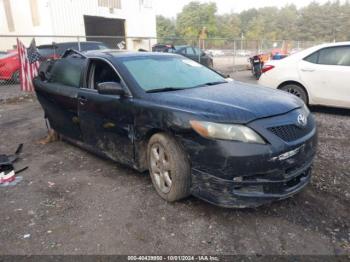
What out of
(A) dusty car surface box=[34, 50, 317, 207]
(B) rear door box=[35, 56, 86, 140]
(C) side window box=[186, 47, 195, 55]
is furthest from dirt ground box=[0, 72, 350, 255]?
(C) side window box=[186, 47, 195, 55]

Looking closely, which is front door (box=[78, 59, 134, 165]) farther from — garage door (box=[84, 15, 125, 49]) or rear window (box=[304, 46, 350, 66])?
garage door (box=[84, 15, 125, 49])

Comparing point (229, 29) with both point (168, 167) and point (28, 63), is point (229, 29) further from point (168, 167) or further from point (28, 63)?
point (168, 167)

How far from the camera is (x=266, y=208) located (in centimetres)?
329

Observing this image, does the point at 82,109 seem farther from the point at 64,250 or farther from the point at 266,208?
the point at 266,208

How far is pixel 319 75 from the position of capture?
264 inches

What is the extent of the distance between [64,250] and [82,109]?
2.14 m

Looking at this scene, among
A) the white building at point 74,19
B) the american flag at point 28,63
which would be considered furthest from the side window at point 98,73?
the white building at point 74,19

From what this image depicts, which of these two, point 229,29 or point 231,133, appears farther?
point 229,29

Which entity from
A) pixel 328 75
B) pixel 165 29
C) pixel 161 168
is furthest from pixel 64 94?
pixel 165 29

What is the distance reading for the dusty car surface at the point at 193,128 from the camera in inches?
112

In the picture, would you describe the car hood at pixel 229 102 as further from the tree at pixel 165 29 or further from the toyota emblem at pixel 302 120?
the tree at pixel 165 29

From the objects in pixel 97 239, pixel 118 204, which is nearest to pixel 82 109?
pixel 118 204

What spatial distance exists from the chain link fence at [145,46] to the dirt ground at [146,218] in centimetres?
337

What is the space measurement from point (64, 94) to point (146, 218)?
2.51 meters
